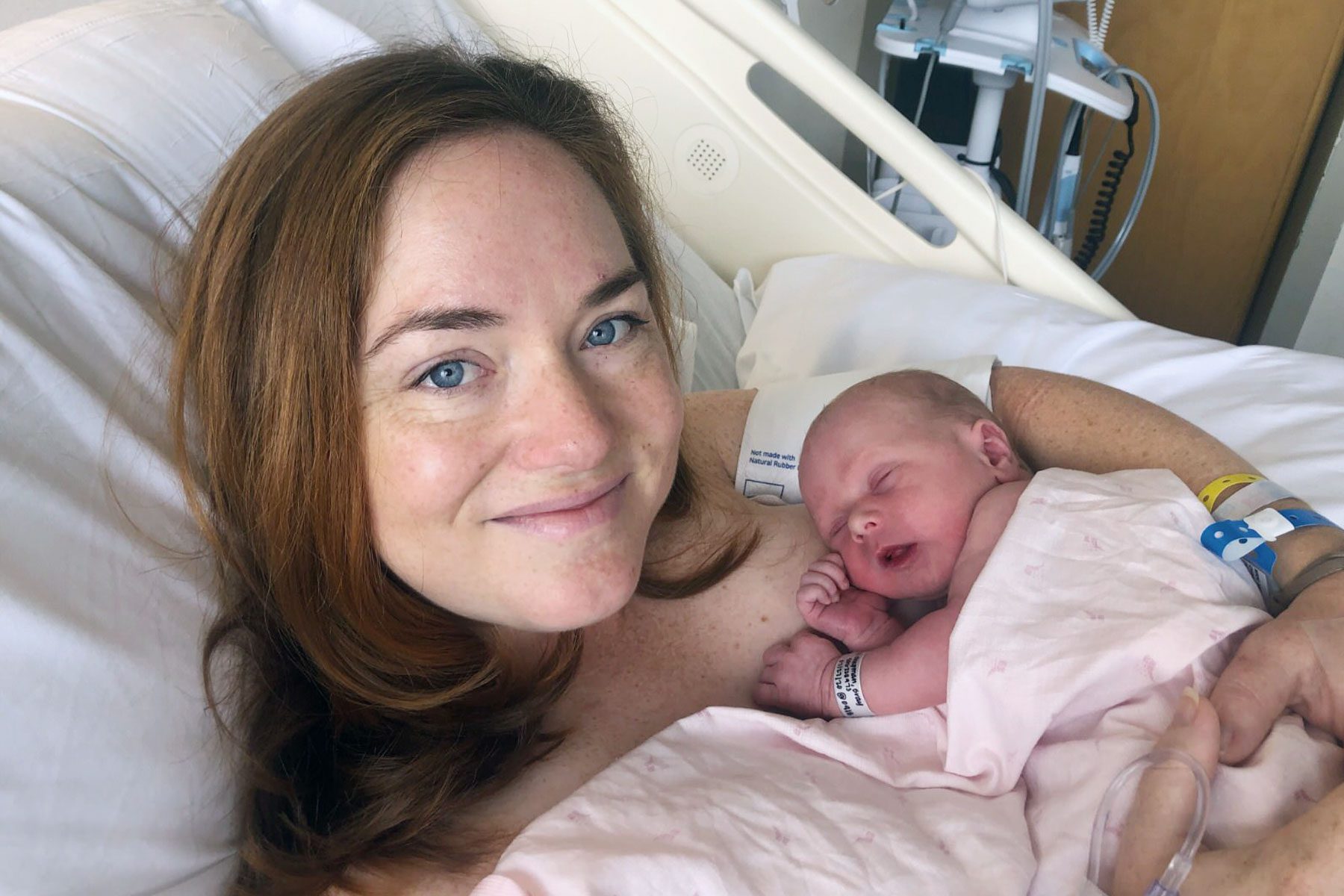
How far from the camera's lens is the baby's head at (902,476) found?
4.37 ft

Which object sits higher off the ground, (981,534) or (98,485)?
(98,485)

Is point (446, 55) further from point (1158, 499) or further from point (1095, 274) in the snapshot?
point (1095, 274)

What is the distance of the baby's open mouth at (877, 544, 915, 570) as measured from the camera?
1.34 metres

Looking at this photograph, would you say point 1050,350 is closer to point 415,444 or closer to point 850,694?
point 850,694

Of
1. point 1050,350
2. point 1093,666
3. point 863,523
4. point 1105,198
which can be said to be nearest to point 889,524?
point 863,523

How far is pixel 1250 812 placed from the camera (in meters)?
0.91

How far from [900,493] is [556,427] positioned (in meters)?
0.60

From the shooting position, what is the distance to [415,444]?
3.03ft

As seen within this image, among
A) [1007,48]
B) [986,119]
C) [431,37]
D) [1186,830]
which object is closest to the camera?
[1186,830]

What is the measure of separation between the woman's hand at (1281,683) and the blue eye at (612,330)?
0.72m

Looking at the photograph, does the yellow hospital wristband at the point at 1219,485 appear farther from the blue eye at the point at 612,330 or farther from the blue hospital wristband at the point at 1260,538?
the blue eye at the point at 612,330

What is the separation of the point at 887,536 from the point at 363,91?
85 cm

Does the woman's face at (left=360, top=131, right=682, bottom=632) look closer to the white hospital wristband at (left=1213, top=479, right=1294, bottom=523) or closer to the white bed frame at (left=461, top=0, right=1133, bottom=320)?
the white hospital wristband at (left=1213, top=479, right=1294, bottom=523)

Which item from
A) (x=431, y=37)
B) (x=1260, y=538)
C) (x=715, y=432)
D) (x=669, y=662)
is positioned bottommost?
(x=669, y=662)
